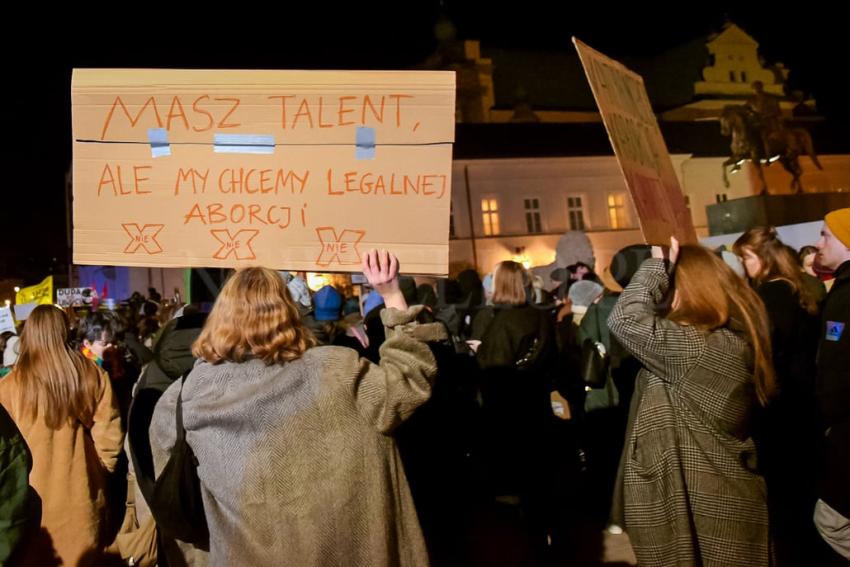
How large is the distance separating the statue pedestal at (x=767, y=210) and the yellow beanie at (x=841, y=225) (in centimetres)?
1046

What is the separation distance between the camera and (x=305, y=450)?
7.55 ft

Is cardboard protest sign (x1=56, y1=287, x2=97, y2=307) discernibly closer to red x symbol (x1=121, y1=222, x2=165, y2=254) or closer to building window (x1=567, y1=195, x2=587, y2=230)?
red x symbol (x1=121, y1=222, x2=165, y2=254)

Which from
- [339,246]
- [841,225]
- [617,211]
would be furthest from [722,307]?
[617,211]

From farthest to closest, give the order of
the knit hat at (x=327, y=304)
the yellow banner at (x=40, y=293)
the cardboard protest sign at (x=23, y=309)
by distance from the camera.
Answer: the yellow banner at (x=40, y=293) < the cardboard protest sign at (x=23, y=309) < the knit hat at (x=327, y=304)

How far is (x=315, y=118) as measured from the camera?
9.85 ft

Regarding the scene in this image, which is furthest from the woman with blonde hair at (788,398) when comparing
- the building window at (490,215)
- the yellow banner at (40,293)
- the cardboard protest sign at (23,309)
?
the building window at (490,215)

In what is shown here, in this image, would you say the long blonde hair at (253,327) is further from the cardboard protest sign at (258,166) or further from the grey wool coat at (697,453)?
the grey wool coat at (697,453)

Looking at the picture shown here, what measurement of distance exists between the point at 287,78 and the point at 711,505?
2508mm

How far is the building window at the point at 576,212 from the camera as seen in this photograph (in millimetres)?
37531

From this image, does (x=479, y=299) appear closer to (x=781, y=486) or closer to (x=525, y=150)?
(x=781, y=486)

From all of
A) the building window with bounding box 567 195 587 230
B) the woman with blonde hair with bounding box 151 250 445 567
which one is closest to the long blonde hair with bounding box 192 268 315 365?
the woman with blonde hair with bounding box 151 250 445 567

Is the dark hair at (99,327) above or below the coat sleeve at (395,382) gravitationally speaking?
above

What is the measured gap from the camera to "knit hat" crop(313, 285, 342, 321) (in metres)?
4.55

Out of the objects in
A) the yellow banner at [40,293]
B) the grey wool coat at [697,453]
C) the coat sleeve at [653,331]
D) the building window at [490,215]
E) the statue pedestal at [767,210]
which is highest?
the building window at [490,215]
